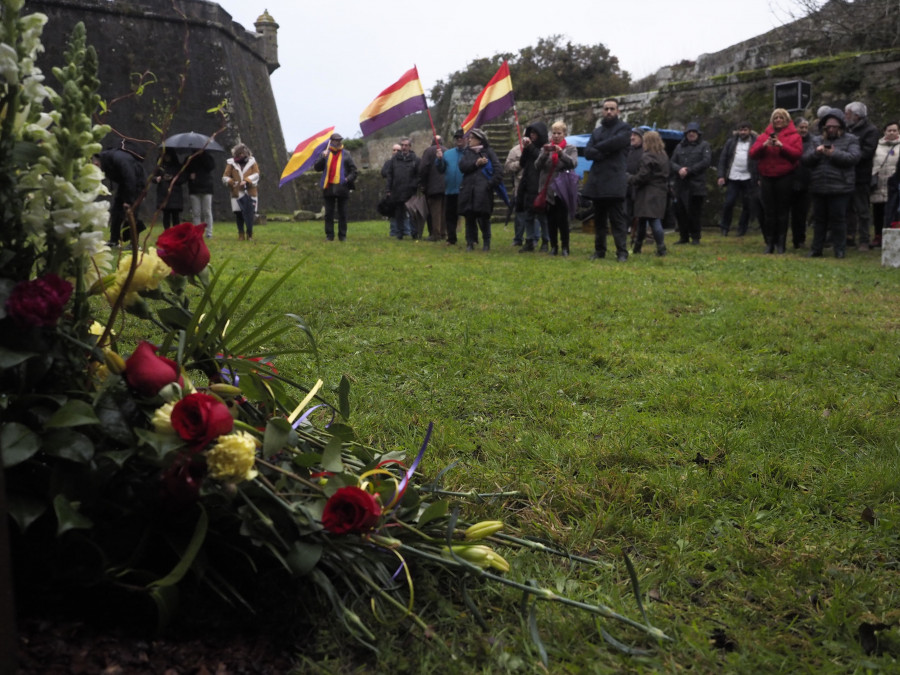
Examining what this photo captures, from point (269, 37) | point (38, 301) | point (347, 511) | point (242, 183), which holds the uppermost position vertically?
point (269, 37)

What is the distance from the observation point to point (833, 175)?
403 inches

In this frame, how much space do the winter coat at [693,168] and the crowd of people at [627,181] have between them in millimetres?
18

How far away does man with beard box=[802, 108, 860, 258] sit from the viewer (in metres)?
10.2

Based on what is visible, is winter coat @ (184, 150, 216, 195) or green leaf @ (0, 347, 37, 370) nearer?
green leaf @ (0, 347, 37, 370)

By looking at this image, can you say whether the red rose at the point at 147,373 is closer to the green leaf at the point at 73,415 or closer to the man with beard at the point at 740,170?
the green leaf at the point at 73,415

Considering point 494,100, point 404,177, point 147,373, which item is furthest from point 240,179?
point 147,373

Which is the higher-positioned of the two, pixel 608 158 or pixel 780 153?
pixel 780 153

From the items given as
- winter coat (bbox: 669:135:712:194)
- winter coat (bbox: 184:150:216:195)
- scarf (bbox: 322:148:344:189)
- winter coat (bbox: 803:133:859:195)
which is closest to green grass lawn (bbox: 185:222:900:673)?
winter coat (bbox: 803:133:859:195)

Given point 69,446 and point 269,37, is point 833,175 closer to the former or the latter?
point 69,446

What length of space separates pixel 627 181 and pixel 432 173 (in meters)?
4.45

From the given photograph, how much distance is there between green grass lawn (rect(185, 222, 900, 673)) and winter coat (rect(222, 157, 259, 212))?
670cm

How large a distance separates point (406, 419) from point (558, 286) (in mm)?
4241

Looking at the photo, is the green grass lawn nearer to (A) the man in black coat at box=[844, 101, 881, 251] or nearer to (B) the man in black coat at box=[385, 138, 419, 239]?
(A) the man in black coat at box=[844, 101, 881, 251]

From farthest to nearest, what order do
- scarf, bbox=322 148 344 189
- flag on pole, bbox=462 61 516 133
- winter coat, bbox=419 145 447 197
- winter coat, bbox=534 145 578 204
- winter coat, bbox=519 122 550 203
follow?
scarf, bbox=322 148 344 189
winter coat, bbox=419 145 447 197
flag on pole, bbox=462 61 516 133
winter coat, bbox=519 122 550 203
winter coat, bbox=534 145 578 204
